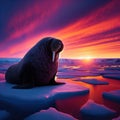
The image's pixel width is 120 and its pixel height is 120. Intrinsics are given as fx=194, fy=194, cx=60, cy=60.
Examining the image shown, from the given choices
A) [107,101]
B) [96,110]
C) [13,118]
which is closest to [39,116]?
[13,118]

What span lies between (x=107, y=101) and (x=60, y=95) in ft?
3.25

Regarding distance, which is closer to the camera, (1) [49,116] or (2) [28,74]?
(1) [49,116]

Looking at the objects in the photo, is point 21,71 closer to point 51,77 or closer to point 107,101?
point 51,77

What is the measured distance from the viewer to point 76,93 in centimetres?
445

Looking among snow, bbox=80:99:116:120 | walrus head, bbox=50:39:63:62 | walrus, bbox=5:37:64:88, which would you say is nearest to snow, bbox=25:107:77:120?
snow, bbox=80:99:116:120

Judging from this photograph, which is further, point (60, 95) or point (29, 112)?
point (60, 95)

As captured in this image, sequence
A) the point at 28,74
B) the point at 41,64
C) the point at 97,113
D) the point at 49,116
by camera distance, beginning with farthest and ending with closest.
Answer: the point at 41,64
the point at 28,74
the point at 97,113
the point at 49,116

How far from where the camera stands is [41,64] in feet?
17.9

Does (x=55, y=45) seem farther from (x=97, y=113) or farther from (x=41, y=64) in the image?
(x=97, y=113)

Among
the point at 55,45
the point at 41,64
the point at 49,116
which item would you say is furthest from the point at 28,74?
the point at 49,116

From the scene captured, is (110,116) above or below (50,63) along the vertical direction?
below

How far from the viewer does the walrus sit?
5.36m

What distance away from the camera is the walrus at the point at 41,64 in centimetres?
536

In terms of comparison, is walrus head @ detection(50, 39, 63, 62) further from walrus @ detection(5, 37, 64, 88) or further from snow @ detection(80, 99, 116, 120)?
snow @ detection(80, 99, 116, 120)
